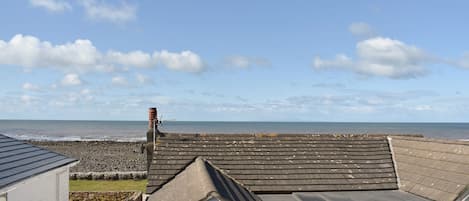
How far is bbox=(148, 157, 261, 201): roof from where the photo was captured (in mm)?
9172

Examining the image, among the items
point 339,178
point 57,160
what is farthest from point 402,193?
point 57,160

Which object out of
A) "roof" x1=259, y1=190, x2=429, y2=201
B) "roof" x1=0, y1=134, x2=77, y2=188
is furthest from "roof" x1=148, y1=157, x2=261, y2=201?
"roof" x1=0, y1=134, x2=77, y2=188

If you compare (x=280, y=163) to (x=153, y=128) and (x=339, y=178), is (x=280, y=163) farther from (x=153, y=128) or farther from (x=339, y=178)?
(x=153, y=128)

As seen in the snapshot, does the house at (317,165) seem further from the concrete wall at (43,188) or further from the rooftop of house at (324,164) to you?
the concrete wall at (43,188)

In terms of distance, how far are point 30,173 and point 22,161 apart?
1099mm

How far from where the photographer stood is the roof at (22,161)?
10.8m

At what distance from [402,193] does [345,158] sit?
2.48 meters

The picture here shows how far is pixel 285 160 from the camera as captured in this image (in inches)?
617

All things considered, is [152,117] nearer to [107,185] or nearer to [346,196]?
[346,196]

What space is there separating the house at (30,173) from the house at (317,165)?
3.01 m

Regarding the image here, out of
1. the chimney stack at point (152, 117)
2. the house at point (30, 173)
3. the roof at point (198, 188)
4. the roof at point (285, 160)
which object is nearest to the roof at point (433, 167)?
the roof at point (285, 160)

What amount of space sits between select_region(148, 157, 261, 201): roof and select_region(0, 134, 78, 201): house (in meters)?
3.15

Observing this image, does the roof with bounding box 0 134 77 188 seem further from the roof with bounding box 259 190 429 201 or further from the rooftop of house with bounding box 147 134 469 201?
the roof with bounding box 259 190 429 201

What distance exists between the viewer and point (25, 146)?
14.9 meters
